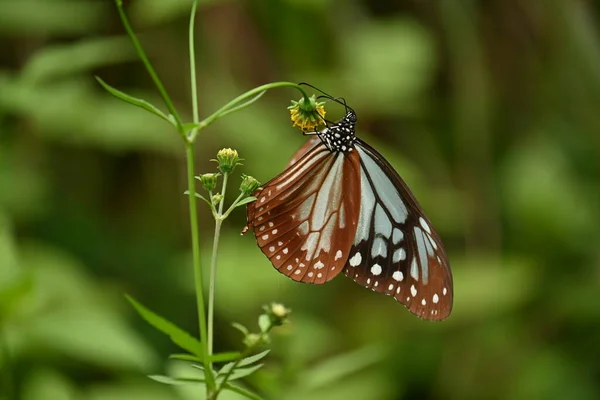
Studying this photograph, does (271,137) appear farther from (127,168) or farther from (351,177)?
(351,177)

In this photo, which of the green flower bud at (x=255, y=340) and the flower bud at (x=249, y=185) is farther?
the flower bud at (x=249, y=185)

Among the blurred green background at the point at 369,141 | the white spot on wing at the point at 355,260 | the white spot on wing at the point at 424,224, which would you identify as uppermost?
the blurred green background at the point at 369,141

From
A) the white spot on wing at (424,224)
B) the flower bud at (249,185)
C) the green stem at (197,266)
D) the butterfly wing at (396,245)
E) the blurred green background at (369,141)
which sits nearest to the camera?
the green stem at (197,266)

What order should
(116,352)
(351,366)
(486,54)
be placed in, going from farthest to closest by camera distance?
(486,54), (116,352), (351,366)

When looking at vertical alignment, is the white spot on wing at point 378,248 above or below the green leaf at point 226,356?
above

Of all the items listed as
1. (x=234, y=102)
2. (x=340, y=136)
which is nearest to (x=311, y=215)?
(x=340, y=136)

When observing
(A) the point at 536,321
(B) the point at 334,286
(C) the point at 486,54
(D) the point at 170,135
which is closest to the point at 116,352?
(D) the point at 170,135

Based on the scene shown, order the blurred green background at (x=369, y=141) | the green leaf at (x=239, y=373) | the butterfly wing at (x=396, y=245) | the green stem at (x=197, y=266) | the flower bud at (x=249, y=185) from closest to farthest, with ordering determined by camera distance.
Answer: the green stem at (x=197, y=266) → the green leaf at (x=239, y=373) → the flower bud at (x=249, y=185) → the butterfly wing at (x=396, y=245) → the blurred green background at (x=369, y=141)

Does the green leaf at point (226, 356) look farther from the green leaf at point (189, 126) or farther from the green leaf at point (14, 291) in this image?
the green leaf at point (14, 291)

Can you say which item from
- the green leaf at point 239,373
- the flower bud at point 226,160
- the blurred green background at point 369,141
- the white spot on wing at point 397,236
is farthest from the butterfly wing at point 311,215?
the blurred green background at point 369,141
